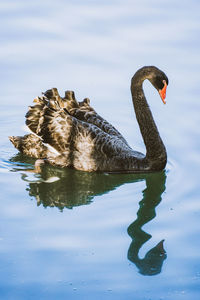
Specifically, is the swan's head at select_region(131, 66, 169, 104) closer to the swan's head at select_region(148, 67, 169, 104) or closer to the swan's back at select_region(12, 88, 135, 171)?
the swan's head at select_region(148, 67, 169, 104)

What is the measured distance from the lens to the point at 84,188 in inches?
250

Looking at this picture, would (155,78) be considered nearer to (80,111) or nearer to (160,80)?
(160,80)

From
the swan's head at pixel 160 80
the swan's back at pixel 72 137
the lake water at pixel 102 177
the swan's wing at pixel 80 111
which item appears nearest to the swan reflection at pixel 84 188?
the lake water at pixel 102 177

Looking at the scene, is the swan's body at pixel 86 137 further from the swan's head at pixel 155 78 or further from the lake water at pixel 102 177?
the lake water at pixel 102 177

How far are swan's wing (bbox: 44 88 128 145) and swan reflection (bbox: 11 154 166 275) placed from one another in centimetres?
55

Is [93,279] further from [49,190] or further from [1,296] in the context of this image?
[49,190]

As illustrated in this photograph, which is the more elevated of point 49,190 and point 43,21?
point 43,21

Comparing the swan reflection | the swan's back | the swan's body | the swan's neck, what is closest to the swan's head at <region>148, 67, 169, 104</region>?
the swan's body

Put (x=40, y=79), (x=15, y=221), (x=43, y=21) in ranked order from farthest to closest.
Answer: (x=43, y=21)
(x=40, y=79)
(x=15, y=221)

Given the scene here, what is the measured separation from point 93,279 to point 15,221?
1.12 m

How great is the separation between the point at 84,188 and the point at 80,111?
40.8 inches

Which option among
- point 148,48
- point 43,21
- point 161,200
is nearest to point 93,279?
point 161,200

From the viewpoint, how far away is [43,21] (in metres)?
10.8

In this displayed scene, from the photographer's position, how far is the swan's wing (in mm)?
7000
